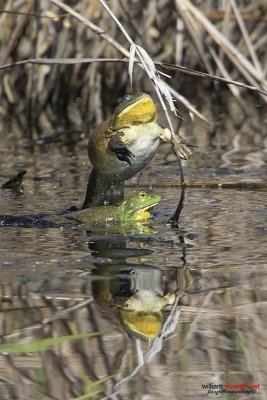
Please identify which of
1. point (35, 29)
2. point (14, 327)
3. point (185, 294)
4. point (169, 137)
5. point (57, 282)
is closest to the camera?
point (14, 327)

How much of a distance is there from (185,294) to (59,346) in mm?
571

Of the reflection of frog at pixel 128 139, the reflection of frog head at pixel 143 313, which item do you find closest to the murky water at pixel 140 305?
the reflection of frog head at pixel 143 313

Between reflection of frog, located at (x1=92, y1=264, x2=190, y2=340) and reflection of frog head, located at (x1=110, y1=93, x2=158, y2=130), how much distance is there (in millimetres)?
875

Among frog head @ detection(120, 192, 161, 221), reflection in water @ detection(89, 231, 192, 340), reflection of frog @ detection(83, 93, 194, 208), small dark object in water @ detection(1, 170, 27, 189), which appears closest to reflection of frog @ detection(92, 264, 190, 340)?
reflection in water @ detection(89, 231, 192, 340)

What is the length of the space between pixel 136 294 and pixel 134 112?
121cm

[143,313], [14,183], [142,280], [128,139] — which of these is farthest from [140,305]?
[14,183]

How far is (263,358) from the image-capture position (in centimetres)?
217

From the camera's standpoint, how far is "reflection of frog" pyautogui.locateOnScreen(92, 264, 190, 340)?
244 cm

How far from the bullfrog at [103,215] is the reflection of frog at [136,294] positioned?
0.87 metres

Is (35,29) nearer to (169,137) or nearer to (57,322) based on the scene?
(169,137)

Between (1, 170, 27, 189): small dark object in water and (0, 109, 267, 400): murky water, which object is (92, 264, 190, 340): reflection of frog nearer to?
(0, 109, 267, 400): murky water

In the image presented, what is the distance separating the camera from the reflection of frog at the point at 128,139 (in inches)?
145

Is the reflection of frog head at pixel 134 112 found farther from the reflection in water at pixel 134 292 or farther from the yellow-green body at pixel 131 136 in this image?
the reflection in water at pixel 134 292

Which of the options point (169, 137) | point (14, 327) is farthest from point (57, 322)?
point (169, 137)
